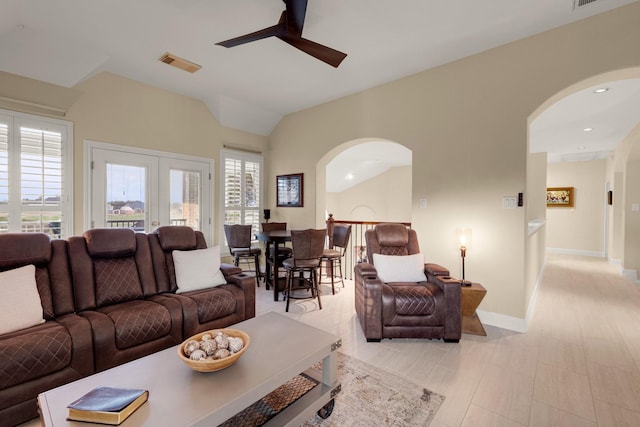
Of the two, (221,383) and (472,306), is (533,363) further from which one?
(221,383)

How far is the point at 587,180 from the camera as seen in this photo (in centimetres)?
767

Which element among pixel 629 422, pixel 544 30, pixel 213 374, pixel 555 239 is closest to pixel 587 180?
pixel 555 239

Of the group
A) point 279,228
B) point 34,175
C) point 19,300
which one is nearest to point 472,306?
point 279,228

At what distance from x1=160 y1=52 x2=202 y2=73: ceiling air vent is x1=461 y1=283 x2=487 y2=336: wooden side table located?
13.7ft

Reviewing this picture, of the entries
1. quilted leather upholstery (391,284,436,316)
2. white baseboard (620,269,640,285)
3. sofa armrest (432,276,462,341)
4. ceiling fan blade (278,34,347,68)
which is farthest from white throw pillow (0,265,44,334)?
white baseboard (620,269,640,285)

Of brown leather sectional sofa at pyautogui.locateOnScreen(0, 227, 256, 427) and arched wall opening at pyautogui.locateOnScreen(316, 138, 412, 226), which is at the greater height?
arched wall opening at pyautogui.locateOnScreen(316, 138, 412, 226)

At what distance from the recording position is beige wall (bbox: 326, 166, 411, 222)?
9602 mm

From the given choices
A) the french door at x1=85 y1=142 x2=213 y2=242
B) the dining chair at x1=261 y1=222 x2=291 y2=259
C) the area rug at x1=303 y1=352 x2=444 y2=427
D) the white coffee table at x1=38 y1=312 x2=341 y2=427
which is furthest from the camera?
the dining chair at x1=261 y1=222 x2=291 y2=259

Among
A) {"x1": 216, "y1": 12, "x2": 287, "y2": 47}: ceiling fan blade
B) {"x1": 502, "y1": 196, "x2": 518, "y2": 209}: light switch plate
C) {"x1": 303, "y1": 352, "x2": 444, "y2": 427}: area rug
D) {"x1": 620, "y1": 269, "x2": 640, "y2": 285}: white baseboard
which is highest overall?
{"x1": 216, "y1": 12, "x2": 287, "y2": 47}: ceiling fan blade

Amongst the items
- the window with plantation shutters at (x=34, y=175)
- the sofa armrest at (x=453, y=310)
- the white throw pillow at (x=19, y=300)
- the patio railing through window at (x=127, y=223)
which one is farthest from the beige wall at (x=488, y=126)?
the window with plantation shutters at (x=34, y=175)

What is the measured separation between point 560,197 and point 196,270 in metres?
9.75

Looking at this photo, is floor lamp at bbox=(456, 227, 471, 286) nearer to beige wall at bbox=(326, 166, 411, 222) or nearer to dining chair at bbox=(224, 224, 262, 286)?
dining chair at bbox=(224, 224, 262, 286)

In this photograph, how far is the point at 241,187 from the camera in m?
5.39

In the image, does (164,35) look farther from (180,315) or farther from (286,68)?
(180,315)
